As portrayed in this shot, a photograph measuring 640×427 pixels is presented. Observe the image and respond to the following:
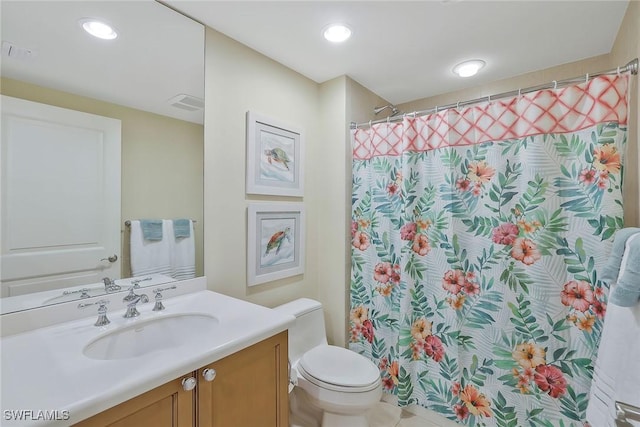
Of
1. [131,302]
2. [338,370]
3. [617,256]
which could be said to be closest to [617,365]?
[617,256]

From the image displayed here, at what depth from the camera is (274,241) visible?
1.91m

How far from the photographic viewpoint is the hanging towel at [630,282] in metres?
0.95

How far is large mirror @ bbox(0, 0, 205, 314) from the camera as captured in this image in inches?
41.2

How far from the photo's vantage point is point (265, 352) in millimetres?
1122

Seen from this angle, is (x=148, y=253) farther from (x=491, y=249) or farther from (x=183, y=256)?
(x=491, y=249)

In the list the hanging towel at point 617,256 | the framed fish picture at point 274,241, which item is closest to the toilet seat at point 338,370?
the framed fish picture at point 274,241

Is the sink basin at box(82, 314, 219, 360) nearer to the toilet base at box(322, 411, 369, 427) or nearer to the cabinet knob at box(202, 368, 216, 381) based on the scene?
the cabinet knob at box(202, 368, 216, 381)

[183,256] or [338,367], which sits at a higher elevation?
[183,256]

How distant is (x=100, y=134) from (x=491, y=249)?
2.00 m

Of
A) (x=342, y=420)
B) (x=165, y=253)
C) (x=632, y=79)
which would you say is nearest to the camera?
(x=632, y=79)

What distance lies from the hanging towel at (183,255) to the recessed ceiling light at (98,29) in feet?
2.77

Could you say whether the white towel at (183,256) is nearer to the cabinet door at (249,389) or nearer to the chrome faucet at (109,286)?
the chrome faucet at (109,286)

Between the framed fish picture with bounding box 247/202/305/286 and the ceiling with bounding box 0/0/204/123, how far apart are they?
26.5 inches

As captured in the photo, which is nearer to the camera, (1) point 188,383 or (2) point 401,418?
(1) point 188,383
